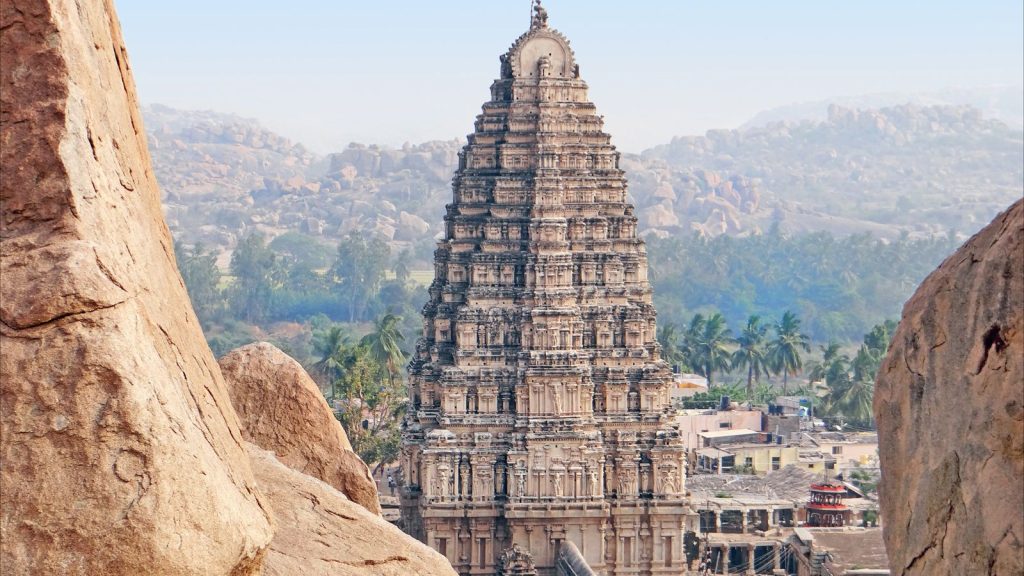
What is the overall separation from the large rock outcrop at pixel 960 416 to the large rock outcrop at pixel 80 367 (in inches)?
140

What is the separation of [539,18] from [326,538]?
36.8 meters

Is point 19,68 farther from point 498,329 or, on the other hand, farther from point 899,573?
point 498,329

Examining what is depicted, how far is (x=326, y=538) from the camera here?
39.3ft

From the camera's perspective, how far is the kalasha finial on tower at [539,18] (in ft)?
155

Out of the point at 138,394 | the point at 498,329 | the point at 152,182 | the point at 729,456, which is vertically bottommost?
the point at 729,456

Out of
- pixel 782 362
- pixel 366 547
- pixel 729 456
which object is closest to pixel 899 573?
pixel 366 547

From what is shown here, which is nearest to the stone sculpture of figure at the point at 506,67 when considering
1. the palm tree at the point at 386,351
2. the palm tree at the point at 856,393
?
the palm tree at the point at 386,351

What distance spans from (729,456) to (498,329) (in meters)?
19.7

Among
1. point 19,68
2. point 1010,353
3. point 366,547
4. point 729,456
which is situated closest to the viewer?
point 1010,353

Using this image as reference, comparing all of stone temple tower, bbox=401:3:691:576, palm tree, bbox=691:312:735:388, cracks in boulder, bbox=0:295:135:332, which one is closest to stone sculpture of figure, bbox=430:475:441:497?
stone temple tower, bbox=401:3:691:576

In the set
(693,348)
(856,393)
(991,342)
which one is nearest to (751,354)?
(693,348)

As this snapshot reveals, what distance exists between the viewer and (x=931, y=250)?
158 m

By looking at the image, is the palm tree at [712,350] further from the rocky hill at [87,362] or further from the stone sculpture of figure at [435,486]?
the rocky hill at [87,362]

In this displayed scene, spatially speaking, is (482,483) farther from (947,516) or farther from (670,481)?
(947,516)
